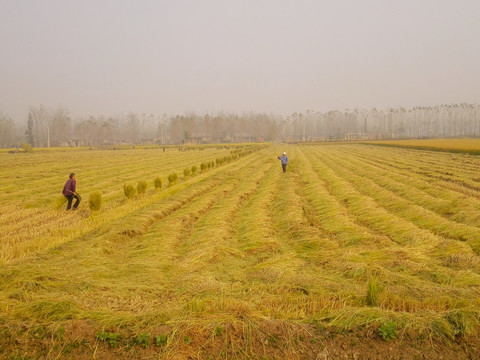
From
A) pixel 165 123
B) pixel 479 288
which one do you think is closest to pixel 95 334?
pixel 479 288

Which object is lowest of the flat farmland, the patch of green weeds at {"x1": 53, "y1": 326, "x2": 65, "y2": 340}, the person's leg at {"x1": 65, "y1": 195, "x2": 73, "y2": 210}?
the flat farmland

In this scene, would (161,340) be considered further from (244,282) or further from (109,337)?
(244,282)

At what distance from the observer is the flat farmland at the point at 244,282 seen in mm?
4156

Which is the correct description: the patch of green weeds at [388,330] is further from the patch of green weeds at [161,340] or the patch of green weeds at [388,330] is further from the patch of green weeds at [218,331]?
the patch of green weeds at [161,340]

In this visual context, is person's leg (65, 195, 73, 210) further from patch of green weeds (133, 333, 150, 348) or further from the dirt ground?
patch of green weeds (133, 333, 150, 348)

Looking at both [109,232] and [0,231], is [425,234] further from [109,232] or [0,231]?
[0,231]

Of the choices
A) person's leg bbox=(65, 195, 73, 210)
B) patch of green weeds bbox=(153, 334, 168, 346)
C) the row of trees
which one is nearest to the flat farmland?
patch of green weeds bbox=(153, 334, 168, 346)

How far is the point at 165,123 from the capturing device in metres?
169

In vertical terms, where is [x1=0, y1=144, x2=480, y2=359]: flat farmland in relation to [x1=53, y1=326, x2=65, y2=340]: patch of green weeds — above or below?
below

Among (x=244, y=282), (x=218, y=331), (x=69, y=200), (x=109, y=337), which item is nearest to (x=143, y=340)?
(x=109, y=337)

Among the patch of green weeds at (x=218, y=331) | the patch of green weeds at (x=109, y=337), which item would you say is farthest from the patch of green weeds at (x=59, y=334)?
the patch of green weeds at (x=218, y=331)

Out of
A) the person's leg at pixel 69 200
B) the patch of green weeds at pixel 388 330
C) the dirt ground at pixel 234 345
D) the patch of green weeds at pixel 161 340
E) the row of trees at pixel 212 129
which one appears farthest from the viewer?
the row of trees at pixel 212 129

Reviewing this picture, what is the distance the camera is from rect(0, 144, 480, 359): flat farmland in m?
4.16

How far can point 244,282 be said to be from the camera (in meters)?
6.32
